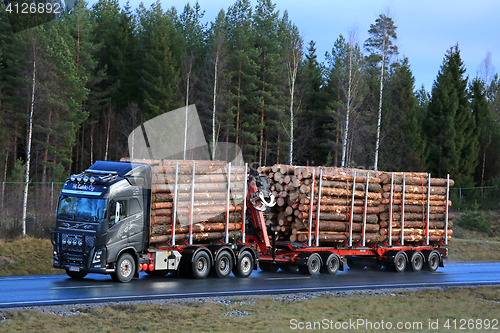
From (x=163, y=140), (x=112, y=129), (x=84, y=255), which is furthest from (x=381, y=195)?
(x=112, y=129)

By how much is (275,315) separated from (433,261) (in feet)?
46.5

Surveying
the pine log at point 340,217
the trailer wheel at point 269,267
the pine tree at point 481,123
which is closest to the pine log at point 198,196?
the pine log at point 340,217

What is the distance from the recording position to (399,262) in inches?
958

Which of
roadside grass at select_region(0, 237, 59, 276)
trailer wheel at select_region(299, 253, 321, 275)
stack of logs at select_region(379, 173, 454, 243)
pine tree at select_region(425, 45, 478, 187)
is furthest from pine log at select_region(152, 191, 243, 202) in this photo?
pine tree at select_region(425, 45, 478, 187)

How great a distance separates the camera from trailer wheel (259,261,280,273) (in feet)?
75.4

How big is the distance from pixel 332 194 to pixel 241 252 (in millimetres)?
4258

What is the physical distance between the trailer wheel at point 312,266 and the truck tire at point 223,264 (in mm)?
3087

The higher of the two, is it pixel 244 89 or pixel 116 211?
pixel 244 89

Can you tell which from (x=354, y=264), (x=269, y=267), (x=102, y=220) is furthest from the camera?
(x=354, y=264)

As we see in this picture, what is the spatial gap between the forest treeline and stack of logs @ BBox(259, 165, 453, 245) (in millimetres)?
17231

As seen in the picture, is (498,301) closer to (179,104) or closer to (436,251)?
(436,251)

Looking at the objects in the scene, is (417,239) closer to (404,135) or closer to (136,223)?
(136,223)

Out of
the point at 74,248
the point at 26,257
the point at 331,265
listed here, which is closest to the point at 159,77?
the point at 26,257

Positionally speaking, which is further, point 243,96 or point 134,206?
point 243,96
